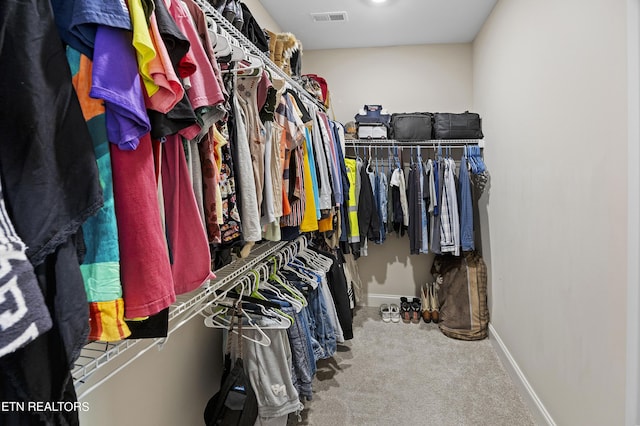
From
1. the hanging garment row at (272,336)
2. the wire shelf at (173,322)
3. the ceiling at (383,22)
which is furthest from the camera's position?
the ceiling at (383,22)

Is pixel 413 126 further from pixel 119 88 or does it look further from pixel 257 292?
pixel 119 88

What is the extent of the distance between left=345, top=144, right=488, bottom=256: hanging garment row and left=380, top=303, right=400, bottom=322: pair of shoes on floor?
2.08 ft

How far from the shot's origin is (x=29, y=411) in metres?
0.57

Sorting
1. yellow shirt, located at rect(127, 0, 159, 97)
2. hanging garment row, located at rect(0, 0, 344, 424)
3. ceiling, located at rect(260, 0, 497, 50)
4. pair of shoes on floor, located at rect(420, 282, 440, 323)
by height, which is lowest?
pair of shoes on floor, located at rect(420, 282, 440, 323)

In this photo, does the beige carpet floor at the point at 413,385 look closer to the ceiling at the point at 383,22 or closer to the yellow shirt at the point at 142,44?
the yellow shirt at the point at 142,44

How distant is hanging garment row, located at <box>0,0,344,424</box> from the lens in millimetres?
543

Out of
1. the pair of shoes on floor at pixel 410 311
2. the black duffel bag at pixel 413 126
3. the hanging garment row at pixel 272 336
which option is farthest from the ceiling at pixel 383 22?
the pair of shoes on floor at pixel 410 311

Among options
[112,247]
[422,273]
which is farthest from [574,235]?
[422,273]

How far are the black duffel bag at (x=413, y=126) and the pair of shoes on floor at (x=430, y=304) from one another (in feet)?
4.64

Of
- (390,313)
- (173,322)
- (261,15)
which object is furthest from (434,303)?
(261,15)

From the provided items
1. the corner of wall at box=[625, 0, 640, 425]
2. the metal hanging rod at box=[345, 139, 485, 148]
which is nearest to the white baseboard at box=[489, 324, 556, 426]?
the corner of wall at box=[625, 0, 640, 425]

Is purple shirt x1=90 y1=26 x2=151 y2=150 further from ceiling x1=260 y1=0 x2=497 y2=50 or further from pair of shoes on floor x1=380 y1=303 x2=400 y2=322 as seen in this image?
pair of shoes on floor x1=380 y1=303 x2=400 y2=322

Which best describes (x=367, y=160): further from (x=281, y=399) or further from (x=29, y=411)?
(x=29, y=411)

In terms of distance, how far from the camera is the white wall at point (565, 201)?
1.33 metres
